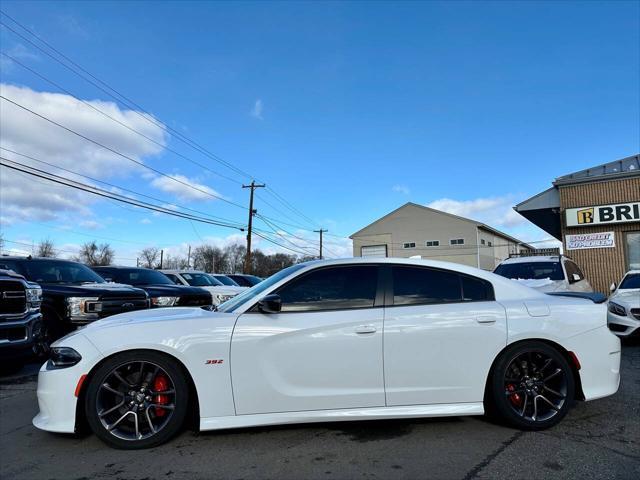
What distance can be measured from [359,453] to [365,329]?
912 mm

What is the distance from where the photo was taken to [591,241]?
16.1 m

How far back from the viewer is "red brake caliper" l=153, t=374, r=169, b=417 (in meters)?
3.57

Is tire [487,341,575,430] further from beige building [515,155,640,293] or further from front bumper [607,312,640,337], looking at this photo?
beige building [515,155,640,293]

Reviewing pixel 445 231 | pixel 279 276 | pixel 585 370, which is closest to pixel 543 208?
pixel 585 370

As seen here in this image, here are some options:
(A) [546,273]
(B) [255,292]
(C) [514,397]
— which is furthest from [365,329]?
(A) [546,273]

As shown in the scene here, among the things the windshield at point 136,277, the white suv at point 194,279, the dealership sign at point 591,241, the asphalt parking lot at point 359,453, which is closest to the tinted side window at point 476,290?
the asphalt parking lot at point 359,453

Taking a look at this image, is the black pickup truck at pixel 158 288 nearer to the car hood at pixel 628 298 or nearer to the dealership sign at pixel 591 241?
the car hood at pixel 628 298

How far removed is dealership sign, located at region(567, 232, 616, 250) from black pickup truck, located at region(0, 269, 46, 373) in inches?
646

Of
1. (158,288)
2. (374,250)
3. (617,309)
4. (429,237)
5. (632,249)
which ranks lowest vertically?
(617,309)

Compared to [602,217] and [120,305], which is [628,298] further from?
[120,305]

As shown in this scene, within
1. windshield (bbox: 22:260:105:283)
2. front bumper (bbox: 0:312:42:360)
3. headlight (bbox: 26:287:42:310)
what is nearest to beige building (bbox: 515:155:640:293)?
windshield (bbox: 22:260:105:283)

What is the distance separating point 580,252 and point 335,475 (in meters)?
16.2

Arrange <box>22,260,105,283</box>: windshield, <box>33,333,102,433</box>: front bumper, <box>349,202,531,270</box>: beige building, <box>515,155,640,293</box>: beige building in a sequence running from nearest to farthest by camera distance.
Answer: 1. <box>33,333,102,433</box>: front bumper
2. <box>22,260,105,283</box>: windshield
3. <box>515,155,640,293</box>: beige building
4. <box>349,202,531,270</box>: beige building

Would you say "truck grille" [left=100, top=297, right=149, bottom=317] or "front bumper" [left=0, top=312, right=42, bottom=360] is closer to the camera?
"front bumper" [left=0, top=312, right=42, bottom=360]
